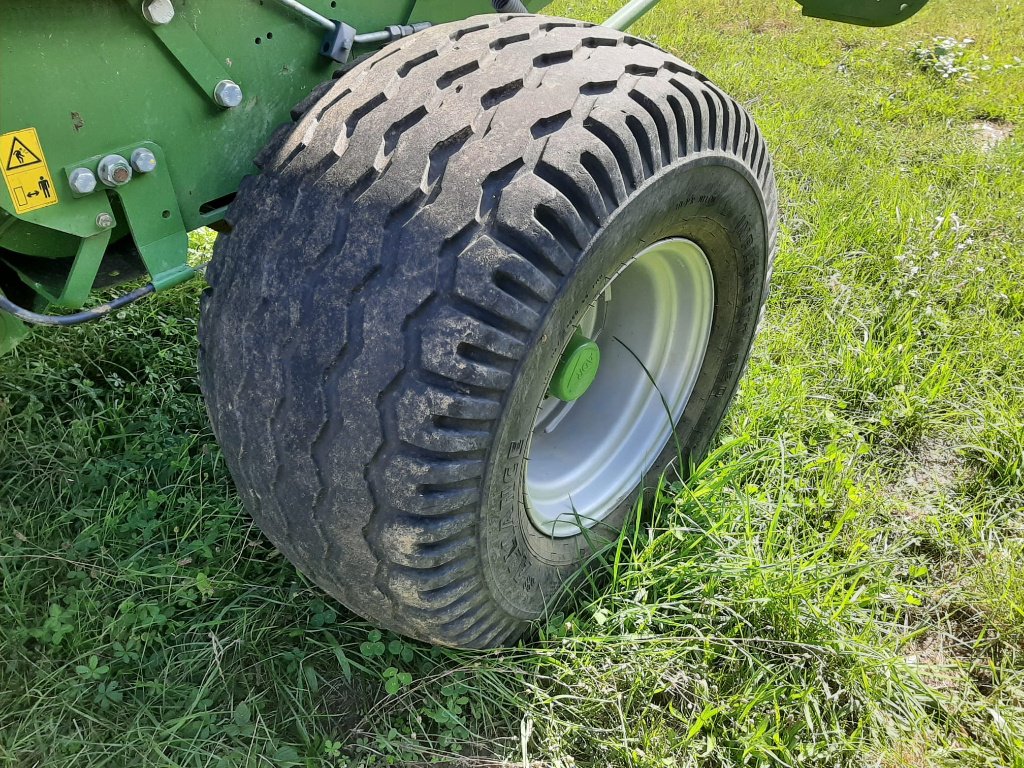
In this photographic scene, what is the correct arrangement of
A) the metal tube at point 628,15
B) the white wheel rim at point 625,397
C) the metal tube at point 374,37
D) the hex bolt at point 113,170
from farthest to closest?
the metal tube at point 628,15, the white wheel rim at point 625,397, the metal tube at point 374,37, the hex bolt at point 113,170

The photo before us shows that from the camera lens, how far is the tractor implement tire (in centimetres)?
135

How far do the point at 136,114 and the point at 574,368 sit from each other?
1.01 meters

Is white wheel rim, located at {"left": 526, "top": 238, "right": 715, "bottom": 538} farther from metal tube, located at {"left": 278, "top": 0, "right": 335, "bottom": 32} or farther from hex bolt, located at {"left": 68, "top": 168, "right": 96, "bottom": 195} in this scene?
hex bolt, located at {"left": 68, "top": 168, "right": 96, "bottom": 195}

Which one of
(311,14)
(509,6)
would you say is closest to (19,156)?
(311,14)

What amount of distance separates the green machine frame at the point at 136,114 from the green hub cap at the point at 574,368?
2.49 feet

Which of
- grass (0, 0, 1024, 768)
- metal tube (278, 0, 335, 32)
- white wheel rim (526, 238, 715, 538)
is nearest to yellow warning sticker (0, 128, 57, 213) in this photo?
metal tube (278, 0, 335, 32)

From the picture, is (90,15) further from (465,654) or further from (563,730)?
(563,730)

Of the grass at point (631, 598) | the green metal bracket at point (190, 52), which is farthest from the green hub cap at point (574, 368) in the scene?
the green metal bracket at point (190, 52)

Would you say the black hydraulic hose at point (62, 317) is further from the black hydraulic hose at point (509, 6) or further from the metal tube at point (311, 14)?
the black hydraulic hose at point (509, 6)

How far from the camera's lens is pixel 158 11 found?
4.52 ft

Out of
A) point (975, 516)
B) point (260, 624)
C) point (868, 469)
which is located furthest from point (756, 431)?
point (260, 624)

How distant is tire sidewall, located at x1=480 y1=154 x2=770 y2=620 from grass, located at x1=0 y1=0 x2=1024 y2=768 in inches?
4.3

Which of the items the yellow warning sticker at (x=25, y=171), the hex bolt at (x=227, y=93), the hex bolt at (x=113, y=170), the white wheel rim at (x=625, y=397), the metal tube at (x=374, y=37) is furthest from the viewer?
the white wheel rim at (x=625, y=397)

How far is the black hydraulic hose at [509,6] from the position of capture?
6.88ft
